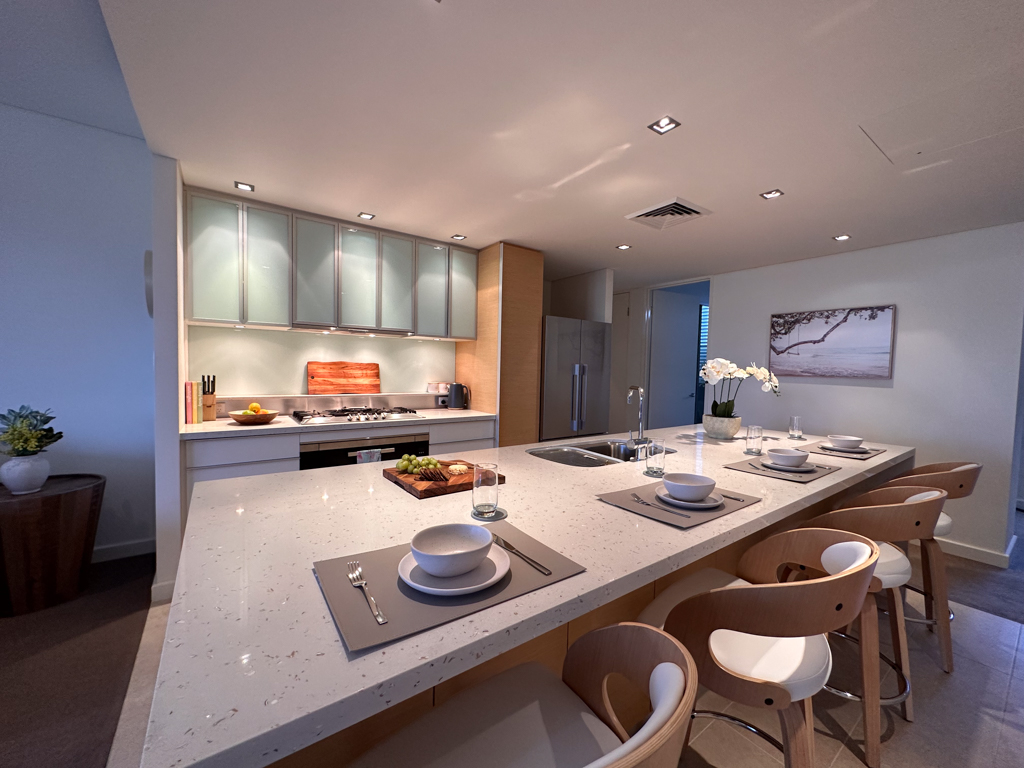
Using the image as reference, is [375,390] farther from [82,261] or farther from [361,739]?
[361,739]

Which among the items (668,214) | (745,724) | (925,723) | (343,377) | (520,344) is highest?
(668,214)

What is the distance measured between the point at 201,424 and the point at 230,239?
122 cm

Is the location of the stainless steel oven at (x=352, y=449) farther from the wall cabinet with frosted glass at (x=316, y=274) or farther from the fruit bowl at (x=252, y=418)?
the wall cabinet with frosted glass at (x=316, y=274)

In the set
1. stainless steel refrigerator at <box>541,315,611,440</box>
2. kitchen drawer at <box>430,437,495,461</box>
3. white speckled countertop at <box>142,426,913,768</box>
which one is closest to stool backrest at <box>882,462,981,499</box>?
white speckled countertop at <box>142,426,913,768</box>

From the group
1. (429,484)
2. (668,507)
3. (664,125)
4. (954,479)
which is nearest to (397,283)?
A: (664,125)

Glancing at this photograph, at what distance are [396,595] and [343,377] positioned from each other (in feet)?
10.1

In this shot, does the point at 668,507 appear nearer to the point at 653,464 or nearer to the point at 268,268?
the point at 653,464

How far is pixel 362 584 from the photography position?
770 mm

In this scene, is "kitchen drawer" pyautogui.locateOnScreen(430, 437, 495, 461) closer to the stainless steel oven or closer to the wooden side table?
the stainless steel oven

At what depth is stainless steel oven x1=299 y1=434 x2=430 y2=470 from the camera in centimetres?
277

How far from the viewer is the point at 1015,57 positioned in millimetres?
1404

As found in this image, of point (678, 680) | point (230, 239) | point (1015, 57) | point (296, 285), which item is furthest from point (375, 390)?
point (1015, 57)

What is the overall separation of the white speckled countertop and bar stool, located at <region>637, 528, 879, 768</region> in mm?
135

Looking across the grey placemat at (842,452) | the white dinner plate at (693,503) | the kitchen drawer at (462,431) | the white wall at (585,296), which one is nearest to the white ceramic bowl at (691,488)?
the white dinner plate at (693,503)
